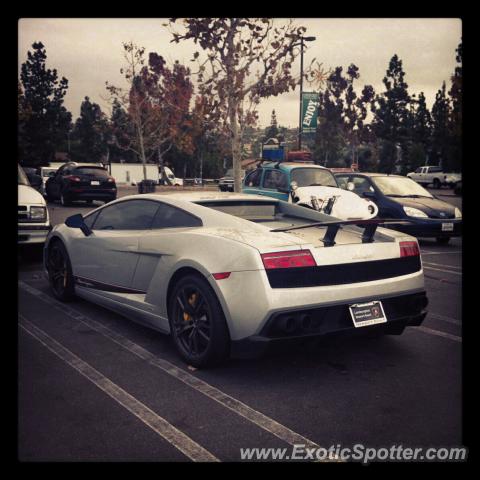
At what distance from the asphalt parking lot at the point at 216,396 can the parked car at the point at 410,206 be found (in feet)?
20.0

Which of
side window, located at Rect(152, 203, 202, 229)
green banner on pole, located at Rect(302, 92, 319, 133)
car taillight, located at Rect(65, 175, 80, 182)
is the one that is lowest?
side window, located at Rect(152, 203, 202, 229)

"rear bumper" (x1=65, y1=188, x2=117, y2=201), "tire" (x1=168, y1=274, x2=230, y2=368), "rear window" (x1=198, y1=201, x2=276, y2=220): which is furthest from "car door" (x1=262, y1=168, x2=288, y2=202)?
"rear bumper" (x1=65, y1=188, x2=117, y2=201)

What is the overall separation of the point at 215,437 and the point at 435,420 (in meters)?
1.28

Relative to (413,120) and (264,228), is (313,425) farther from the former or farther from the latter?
(413,120)

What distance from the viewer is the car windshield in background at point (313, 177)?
1148cm

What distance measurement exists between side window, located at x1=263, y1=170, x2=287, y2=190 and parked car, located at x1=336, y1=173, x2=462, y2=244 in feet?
4.46

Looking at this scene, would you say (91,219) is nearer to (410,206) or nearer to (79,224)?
(79,224)

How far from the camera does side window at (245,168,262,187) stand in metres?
12.3

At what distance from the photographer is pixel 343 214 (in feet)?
28.5

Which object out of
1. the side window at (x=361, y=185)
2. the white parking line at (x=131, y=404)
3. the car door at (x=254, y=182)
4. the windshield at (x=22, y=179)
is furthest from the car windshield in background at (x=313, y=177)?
the white parking line at (x=131, y=404)

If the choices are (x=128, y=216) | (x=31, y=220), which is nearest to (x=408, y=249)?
(x=128, y=216)

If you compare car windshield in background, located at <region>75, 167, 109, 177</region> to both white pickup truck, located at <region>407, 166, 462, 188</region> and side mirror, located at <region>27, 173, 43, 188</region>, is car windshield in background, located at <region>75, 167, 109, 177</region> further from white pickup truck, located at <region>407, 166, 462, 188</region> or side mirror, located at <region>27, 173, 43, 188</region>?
white pickup truck, located at <region>407, 166, 462, 188</region>

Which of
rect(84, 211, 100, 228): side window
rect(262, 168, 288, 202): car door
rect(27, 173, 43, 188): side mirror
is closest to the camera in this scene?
rect(84, 211, 100, 228): side window

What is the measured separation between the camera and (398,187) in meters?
12.2
